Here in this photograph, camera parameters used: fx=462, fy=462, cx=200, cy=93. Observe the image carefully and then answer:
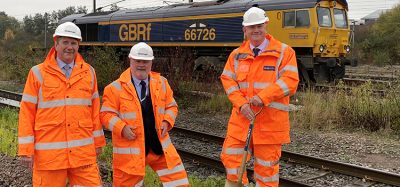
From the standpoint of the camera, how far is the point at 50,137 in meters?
3.81

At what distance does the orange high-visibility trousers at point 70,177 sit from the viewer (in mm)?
3822

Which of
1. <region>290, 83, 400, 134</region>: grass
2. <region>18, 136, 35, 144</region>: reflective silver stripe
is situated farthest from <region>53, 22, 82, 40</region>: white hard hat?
<region>290, 83, 400, 134</region>: grass

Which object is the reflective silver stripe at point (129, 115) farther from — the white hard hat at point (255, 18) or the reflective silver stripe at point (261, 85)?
the white hard hat at point (255, 18)

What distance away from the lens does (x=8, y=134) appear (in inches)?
317

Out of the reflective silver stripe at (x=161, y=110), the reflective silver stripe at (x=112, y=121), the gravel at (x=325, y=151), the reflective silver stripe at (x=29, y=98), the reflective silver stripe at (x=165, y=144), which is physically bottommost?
the gravel at (x=325, y=151)

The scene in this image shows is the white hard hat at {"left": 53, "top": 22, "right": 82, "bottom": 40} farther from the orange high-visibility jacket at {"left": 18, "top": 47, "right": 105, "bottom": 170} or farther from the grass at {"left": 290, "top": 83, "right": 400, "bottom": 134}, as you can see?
the grass at {"left": 290, "top": 83, "right": 400, "bottom": 134}

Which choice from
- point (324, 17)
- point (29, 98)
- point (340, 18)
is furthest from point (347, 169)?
point (340, 18)

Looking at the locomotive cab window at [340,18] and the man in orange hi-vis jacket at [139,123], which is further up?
the locomotive cab window at [340,18]

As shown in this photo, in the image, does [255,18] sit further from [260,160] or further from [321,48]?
[321,48]

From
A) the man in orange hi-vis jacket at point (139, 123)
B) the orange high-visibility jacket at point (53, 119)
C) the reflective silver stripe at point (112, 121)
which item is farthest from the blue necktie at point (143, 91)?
the orange high-visibility jacket at point (53, 119)

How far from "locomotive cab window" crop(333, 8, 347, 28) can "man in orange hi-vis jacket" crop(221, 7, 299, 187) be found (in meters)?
12.0

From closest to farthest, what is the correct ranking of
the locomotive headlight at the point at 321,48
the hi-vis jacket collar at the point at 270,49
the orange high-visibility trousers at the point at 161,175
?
1. the orange high-visibility trousers at the point at 161,175
2. the hi-vis jacket collar at the point at 270,49
3. the locomotive headlight at the point at 321,48

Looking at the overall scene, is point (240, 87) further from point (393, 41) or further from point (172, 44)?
point (393, 41)

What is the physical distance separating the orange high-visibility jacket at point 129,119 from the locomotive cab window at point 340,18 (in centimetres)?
1265
